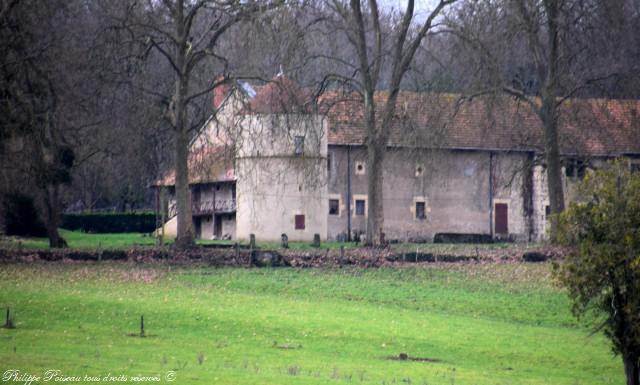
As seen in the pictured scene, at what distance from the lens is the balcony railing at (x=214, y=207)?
58.8 metres

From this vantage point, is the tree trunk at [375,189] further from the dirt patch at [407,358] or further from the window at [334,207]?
the dirt patch at [407,358]

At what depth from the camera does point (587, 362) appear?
2286cm

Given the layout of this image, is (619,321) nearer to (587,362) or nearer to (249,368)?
(587,362)

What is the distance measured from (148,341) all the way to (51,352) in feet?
9.75

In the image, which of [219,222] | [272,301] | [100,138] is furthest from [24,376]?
[219,222]

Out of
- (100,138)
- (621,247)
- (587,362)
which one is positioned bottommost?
(587,362)

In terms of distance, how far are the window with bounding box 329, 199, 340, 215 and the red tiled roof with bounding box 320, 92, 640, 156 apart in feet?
11.5

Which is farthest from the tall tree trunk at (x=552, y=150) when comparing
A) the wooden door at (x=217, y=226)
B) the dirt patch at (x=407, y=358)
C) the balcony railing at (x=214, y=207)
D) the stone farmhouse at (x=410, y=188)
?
the wooden door at (x=217, y=226)

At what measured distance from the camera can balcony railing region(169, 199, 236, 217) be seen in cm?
5875

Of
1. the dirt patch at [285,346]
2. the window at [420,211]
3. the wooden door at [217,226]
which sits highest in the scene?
the window at [420,211]

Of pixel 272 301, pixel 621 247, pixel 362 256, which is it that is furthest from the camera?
pixel 362 256

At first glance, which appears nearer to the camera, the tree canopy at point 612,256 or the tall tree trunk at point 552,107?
the tree canopy at point 612,256

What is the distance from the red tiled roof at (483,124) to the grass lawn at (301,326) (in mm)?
7076

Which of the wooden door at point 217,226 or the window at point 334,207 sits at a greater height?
the window at point 334,207
